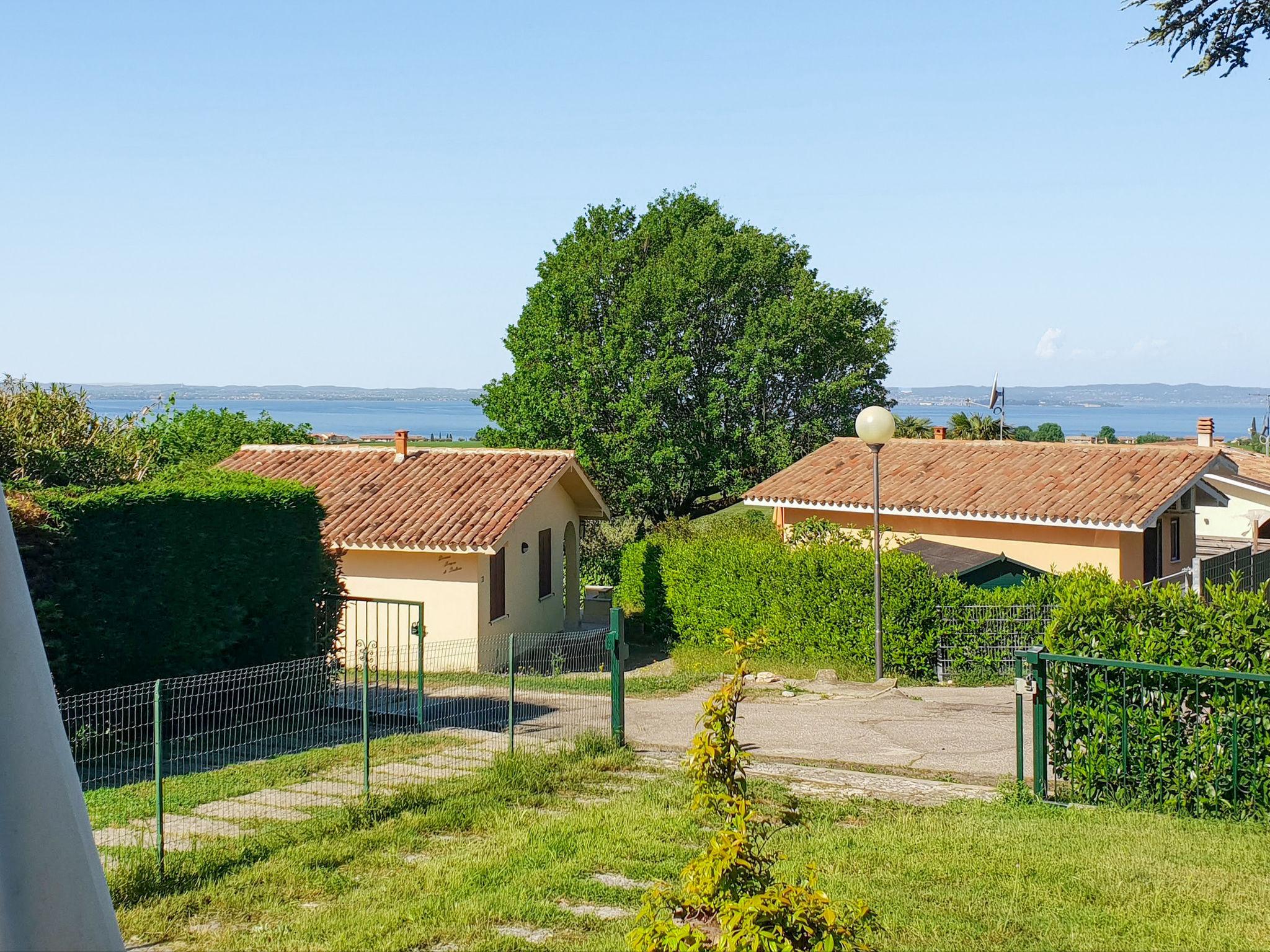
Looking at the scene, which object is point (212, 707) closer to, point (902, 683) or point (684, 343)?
point (902, 683)

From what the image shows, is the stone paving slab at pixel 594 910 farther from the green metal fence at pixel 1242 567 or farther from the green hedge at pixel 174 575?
the green metal fence at pixel 1242 567

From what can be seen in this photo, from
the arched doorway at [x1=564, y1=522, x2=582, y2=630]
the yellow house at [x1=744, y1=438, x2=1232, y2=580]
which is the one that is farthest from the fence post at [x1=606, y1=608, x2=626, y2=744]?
the arched doorway at [x1=564, y1=522, x2=582, y2=630]

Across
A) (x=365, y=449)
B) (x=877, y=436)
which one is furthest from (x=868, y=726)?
(x=365, y=449)

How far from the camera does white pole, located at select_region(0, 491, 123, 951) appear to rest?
2914 millimetres

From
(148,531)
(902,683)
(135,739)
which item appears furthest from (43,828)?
(902,683)

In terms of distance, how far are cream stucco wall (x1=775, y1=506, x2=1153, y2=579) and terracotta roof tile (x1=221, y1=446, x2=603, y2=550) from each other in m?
7.26

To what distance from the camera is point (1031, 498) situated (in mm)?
23703

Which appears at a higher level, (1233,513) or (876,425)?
(876,425)

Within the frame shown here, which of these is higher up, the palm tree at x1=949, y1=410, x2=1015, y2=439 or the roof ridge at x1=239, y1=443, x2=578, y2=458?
the palm tree at x1=949, y1=410, x2=1015, y2=439

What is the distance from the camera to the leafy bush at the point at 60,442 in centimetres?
1675

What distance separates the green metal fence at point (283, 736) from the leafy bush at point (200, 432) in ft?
50.1

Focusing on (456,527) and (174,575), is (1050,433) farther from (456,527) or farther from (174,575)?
(174,575)

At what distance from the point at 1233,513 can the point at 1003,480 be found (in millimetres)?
11609

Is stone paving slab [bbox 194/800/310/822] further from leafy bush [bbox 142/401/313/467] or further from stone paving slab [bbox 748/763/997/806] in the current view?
leafy bush [bbox 142/401/313/467]
